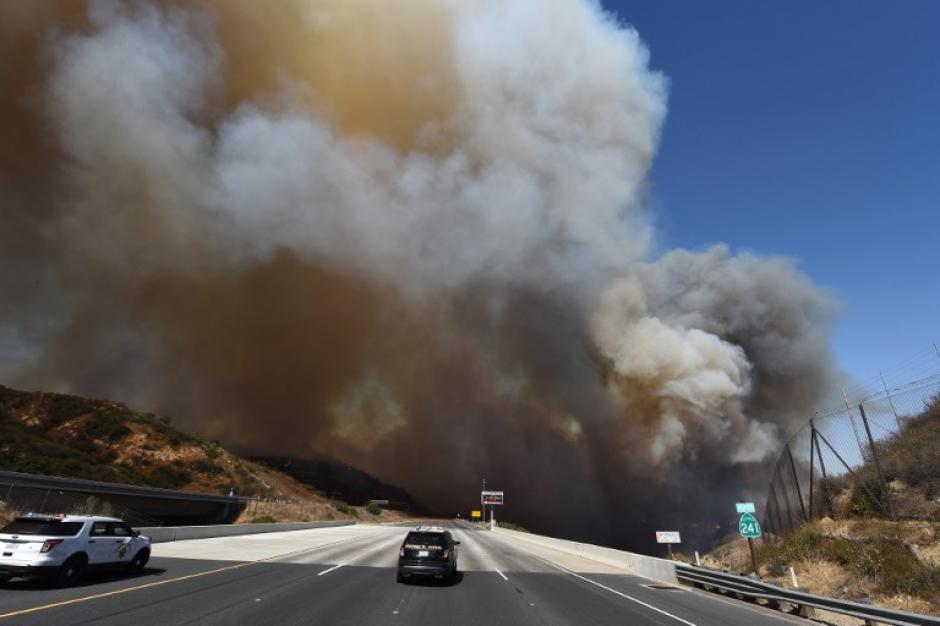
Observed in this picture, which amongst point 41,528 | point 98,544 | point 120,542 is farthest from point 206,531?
point 41,528

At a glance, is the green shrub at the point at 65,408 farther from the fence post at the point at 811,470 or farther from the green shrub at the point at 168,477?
the fence post at the point at 811,470

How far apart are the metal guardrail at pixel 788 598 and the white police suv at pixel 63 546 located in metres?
14.3

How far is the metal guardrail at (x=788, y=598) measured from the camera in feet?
29.5

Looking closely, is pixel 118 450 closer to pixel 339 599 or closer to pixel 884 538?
pixel 339 599

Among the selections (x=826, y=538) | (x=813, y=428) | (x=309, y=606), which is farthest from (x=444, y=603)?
(x=813, y=428)

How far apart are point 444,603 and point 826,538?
14.5 metres

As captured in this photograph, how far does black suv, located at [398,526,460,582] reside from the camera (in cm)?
1263

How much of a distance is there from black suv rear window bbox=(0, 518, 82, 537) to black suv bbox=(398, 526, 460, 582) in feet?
21.9

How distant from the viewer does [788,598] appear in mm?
11781

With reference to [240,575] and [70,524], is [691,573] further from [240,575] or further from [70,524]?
[70,524]

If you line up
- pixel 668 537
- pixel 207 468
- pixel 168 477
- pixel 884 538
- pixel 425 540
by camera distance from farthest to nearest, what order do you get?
Answer: pixel 207 468, pixel 168 477, pixel 668 537, pixel 884 538, pixel 425 540

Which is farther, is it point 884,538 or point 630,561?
point 630,561

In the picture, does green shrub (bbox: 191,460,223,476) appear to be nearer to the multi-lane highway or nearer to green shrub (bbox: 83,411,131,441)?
green shrub (bbox: 83,411,131,441)

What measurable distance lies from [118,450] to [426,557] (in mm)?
59378
